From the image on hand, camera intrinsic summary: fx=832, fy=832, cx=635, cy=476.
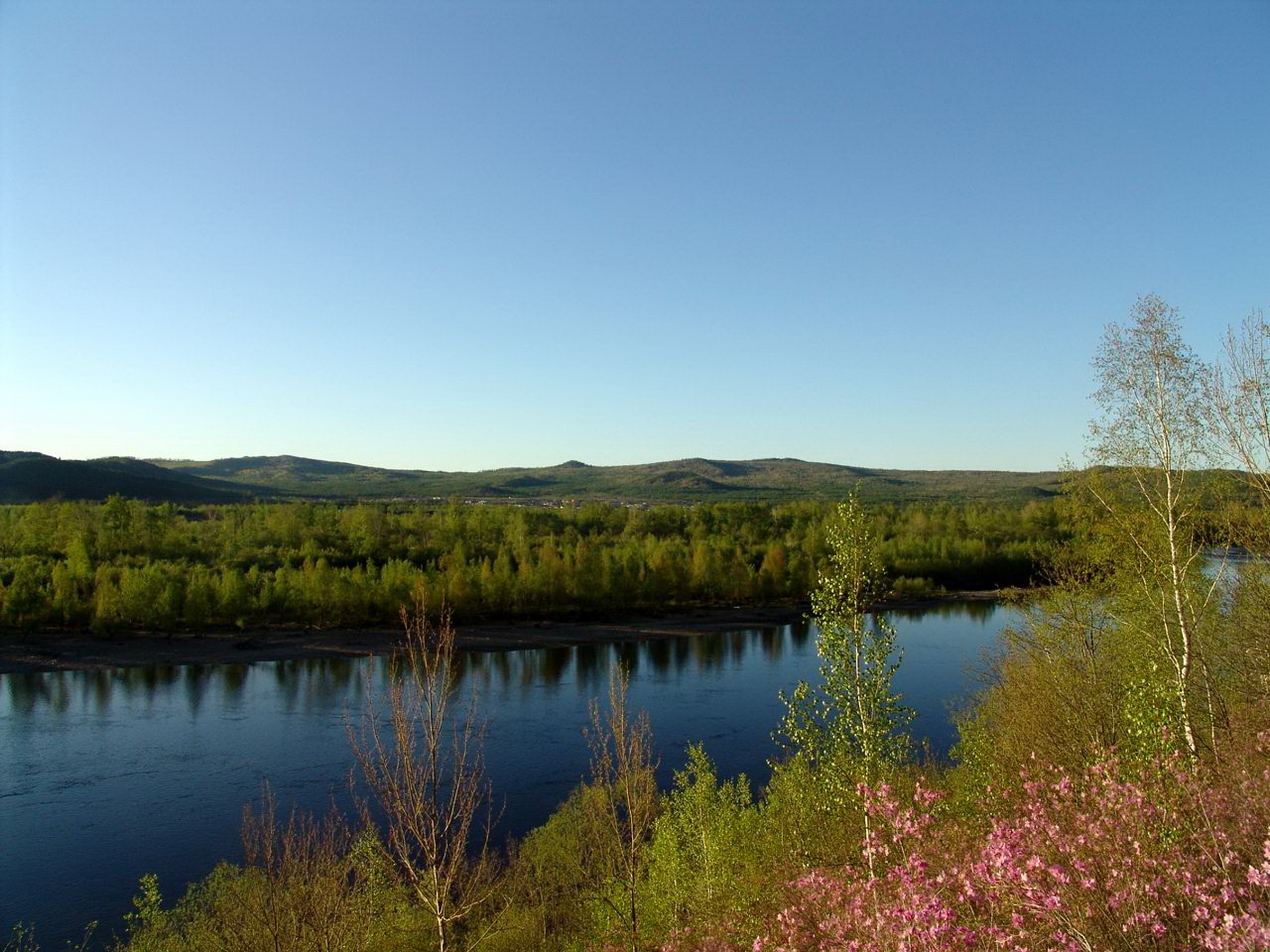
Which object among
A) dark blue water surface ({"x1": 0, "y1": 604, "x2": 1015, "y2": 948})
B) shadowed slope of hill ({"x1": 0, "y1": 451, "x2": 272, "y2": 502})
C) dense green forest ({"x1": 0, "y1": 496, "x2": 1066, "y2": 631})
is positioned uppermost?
shadowed slope of hill ({"x1": 0, "y1": 451, "x2": 272, "y2": 502})

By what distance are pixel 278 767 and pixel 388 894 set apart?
1429 centimetres

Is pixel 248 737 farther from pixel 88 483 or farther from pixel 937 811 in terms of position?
pixel 88 483

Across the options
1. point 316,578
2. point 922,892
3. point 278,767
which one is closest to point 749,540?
point 316,578

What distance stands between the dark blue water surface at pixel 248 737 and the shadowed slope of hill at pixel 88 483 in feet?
260

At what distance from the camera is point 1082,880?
5.03 m

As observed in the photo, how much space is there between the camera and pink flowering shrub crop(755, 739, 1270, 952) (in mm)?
4824

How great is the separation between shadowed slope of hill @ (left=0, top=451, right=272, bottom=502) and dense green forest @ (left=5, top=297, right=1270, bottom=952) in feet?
352

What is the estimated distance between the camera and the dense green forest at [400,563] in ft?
165

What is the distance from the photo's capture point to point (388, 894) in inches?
591

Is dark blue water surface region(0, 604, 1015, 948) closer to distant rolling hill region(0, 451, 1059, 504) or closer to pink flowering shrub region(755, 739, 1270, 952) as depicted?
pink flowering shrub region(755, 739, 1270, 952)

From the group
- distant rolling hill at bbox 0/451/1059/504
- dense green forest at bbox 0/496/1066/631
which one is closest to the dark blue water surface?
dense green forest at bbox 0/496/1066/631

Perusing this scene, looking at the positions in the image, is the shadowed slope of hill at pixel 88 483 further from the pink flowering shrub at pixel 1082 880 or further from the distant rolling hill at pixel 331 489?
the pink flowering shrub at pixel 1082 880

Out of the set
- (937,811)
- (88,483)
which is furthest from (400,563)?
(88,483)

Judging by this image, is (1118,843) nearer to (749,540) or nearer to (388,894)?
(388,894)
